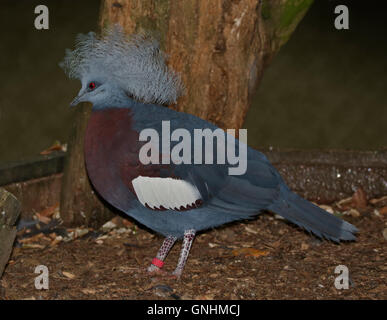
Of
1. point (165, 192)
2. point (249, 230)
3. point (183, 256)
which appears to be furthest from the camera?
point (249, 230)

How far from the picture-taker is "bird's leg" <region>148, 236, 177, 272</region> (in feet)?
10.6

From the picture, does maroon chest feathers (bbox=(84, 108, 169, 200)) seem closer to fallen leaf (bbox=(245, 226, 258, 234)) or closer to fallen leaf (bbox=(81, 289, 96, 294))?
fallen leaf (bbox=(81, 289, 96, 294))

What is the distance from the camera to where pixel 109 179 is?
3008 mm

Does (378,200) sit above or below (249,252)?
above

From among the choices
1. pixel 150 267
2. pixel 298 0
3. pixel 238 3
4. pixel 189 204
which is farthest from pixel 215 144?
pixel 298 0

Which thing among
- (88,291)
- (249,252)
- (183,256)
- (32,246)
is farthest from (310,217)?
(32,246)

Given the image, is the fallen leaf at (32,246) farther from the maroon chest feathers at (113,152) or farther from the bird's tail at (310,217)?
the bird's tail at (310,217)

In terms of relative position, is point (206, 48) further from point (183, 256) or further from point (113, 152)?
point (183, 256)

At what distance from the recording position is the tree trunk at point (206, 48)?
11.5 ft

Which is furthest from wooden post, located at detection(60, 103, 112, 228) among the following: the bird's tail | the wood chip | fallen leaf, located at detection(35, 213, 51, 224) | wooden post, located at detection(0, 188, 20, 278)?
the wood chip

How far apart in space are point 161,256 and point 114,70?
1030mm

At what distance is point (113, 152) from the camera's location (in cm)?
298
